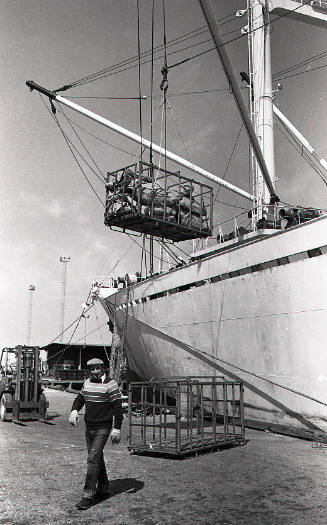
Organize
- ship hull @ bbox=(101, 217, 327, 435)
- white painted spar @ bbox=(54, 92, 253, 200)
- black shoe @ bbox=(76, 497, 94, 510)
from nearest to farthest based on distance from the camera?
black shoe @ bbox=(76, 497, 94, 510) < ship hull @ bbox=(101, 217, 327, 435) < white painted spar @ bbox=(54, 92, 253, 200)

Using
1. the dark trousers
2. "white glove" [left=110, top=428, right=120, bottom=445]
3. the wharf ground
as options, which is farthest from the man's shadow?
"white glove" [left=110, top=428, right=120, bottom=445]

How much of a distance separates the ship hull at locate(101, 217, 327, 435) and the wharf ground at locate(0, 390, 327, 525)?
1868mm

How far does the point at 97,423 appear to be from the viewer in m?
5.91

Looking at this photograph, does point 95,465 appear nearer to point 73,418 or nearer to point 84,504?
point 84,504

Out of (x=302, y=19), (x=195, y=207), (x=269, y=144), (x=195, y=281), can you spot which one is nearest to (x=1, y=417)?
(x=195, y=281)

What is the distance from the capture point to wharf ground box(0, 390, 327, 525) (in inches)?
205

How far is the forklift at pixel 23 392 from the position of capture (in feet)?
48.5

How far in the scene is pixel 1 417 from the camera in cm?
1498

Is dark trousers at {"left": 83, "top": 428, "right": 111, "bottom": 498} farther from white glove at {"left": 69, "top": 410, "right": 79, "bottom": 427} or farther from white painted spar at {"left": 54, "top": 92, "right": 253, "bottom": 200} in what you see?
white painted spar at {"left": 54, "top": 92, "right": 253, "bottom": 200}

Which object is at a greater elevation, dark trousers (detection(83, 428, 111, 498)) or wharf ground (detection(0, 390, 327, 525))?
dark trousers (detection(83, 428, 111, 498))

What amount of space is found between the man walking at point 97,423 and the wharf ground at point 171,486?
0.19 metres

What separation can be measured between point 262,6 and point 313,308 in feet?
45.8

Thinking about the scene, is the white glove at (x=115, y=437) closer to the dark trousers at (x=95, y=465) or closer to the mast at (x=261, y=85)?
the dark trousers at (x=95, y=465)

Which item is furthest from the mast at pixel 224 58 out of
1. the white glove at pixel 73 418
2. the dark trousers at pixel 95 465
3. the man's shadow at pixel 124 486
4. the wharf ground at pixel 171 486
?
the man's shadow at pixel 124 486
